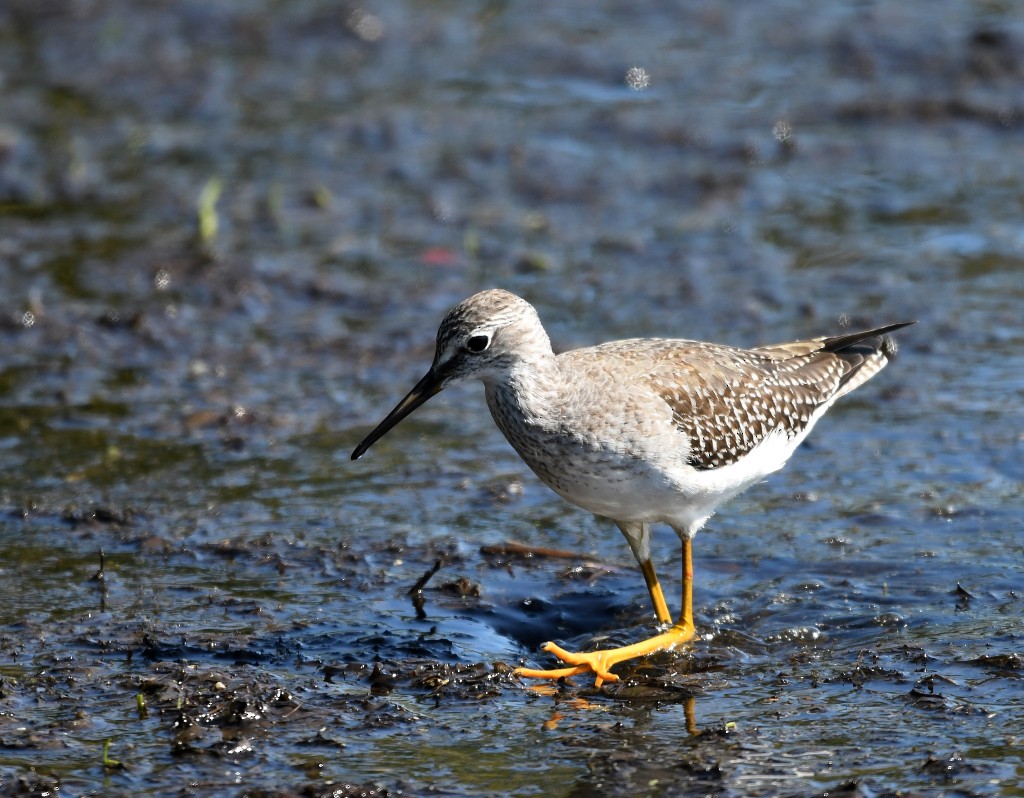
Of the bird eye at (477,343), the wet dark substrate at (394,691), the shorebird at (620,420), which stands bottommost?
the wet dark substrate at (394,691)

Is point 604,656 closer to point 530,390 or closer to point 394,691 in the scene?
point 394,691

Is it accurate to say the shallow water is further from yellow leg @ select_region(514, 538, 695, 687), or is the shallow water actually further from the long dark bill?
the long dark bill

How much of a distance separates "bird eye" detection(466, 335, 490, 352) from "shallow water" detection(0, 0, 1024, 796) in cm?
150

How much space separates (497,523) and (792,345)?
2.07 meters

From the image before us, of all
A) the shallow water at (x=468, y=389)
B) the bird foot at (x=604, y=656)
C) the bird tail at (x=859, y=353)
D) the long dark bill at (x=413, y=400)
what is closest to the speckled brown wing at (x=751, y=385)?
the bird tail at (x=859, y=353)

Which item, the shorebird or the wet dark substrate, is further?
the shorebird

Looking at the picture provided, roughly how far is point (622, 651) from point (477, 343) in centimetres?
171

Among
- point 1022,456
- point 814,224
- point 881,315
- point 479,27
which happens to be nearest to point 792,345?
point 1022,456

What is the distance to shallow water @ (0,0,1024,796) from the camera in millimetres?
6359

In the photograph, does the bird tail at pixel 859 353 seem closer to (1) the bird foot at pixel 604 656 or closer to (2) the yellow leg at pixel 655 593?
(2) the yellow leg at pixel 655 593

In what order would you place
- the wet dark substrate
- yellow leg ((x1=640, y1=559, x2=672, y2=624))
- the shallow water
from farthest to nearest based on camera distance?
yellow leg ((x1=640, y1=559, x2=672, y2=624))
the shallow water
the wet dark substrate

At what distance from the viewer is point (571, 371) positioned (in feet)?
23.4

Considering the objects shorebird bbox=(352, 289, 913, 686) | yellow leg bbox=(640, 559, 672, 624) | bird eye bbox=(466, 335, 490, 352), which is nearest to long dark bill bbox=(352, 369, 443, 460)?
shorebird bbox=(352, 289, 913, 686)

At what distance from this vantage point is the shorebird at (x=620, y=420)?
6.94m
